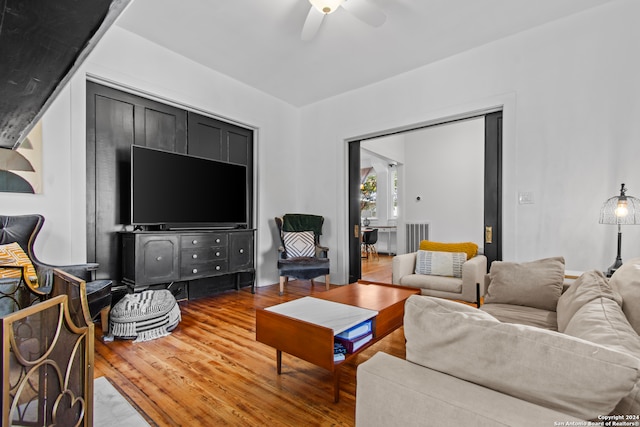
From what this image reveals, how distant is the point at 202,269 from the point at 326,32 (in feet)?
9.25

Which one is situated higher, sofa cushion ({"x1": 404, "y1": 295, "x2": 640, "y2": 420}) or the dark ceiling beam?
the dark ceiling beam

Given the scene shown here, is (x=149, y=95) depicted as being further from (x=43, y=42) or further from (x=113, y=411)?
(x=43, y=42)

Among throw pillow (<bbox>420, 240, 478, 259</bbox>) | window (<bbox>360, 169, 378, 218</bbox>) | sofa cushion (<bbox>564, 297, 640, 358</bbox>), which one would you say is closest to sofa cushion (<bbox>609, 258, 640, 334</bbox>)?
sofa cushion (<bbox>564, 297, 640, 358</bbox>)

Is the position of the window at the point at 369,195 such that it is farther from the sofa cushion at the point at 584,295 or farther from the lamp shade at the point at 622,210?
the sofa cushion at the point at 584,295

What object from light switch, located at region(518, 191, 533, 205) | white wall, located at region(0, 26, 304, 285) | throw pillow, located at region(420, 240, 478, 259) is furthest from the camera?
throw pillow, located at region(420, 240, 478, 259)

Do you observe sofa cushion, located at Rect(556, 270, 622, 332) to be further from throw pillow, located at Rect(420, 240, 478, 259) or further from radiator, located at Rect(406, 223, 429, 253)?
radiator, located at Rect(406, 223, 429, 253)

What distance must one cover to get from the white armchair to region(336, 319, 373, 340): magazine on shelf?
1.03 meters

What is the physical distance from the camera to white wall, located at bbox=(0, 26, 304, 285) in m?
2.68

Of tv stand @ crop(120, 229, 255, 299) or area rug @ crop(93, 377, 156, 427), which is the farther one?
tv stand @ crop(120, 229, 255, 299)

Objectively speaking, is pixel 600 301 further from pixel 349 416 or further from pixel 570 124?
pixel 570 124

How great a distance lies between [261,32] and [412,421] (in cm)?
345

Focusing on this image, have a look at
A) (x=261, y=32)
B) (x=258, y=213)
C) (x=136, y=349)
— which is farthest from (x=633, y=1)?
(x=136, y=349)

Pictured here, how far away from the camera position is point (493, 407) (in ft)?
2.27

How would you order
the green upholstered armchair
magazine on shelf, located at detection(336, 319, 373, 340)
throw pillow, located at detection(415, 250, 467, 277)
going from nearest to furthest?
magazine on shelf, located at detection(336, 319, 373, 340), throw pillow, located at detection(415, 250, 467, 277), the green upholstered armchair
